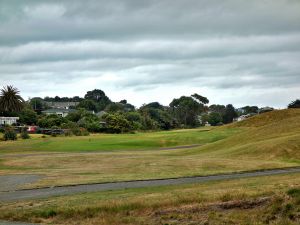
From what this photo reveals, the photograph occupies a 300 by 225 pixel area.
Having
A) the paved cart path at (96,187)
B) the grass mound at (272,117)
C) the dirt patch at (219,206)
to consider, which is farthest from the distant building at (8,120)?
the dirt patch at (219,206)

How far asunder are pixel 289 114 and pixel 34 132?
8183 cm

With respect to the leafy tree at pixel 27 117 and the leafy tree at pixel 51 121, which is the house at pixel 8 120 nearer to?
the leafy tree at pixel 27 117

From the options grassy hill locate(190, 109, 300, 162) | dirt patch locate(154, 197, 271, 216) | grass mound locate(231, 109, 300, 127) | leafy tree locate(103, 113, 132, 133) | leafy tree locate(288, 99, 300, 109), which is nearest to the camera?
dirt patch locate(154, 197, 271, 216)

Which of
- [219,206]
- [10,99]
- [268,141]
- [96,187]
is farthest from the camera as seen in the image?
[10,99]

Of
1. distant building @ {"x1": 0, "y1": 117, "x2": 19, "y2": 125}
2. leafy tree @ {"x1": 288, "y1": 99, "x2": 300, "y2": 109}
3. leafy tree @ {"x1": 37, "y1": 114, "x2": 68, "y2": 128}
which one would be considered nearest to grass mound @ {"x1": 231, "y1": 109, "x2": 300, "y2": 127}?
leafy tree @ {"x1": 288, "y1": 99, "x2": 300, "y2": 109}

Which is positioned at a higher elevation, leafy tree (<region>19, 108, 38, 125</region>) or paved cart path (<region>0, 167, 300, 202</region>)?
leafy tree (<region>19, 108, 38, 125</region>)

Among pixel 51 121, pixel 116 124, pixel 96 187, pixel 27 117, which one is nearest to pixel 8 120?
pixel 27 117

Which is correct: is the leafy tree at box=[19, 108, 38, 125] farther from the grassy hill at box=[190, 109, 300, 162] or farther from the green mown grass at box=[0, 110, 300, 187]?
the grassy hill at box=[190, 109, 300, 162]

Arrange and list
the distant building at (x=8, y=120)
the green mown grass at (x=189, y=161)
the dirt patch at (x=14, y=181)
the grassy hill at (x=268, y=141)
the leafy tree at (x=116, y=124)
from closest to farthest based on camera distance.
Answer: the dirt patch at (x=14, y=181) → the green mown grass at (x=189, y=161) → the grassy hill at (x=268, y=141) → the leafy tree at (x=116, y=124) → the distant building at (x=8, y=120)

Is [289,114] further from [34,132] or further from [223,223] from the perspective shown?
[34,132]

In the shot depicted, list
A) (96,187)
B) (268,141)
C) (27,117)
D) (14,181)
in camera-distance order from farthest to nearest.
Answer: (27,117)
(268,141)
(14,181)
(96,187)

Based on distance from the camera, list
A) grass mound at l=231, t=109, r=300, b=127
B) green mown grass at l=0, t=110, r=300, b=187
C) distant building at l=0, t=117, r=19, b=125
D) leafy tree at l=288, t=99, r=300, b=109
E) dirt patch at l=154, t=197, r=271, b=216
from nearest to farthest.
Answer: dirt patch at l=154, t=197, r=271, b=216
green mown grass at l=0, t=110, r=300, b=187
grass mound at l=231, t=109, r=300, b=127
leafy tree at l=288, t=99, r=300, b=109
distant building at l=0, t=117, r=19, b=125

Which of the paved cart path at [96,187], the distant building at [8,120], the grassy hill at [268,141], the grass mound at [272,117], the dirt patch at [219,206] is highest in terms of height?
the distant building at [8,120]

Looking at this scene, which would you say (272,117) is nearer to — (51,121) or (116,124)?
(116,124)
